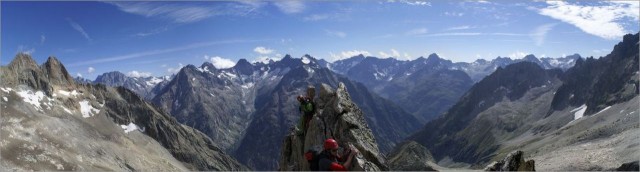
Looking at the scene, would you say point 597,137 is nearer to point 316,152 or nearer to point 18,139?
point 316,152

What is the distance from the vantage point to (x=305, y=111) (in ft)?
116

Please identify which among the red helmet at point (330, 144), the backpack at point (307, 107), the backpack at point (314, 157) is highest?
the red helmet at point (330, 144)

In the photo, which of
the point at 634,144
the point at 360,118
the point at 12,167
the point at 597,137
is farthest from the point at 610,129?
the point at 12,167

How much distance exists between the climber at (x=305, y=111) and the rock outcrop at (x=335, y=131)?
61 cm

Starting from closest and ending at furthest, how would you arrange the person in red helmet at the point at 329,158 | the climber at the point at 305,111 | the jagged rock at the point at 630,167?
the person in red helmet at the point at 329,158
the climber at the point at 305,111
the jagged rock at the point at 630,167

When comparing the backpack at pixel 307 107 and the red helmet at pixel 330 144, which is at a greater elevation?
the red helmet at pixel 330 144

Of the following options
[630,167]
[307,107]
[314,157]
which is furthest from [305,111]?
[630,167]

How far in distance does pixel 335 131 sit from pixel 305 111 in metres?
2.55

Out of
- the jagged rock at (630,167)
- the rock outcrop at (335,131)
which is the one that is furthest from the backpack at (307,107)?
the jagged rock at (630,167)

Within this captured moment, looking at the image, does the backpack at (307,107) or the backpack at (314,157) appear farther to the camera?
the backpack at (307,107)

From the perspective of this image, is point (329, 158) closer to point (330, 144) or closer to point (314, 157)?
point (330, 144)

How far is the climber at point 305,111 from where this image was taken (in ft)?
114

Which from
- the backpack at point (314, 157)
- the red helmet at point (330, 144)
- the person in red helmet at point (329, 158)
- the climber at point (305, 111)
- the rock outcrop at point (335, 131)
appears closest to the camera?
the person in red helmet at point (329, 158)

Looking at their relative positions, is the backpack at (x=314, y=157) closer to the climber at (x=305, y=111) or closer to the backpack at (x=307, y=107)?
the climber at (x=305, y=111)
